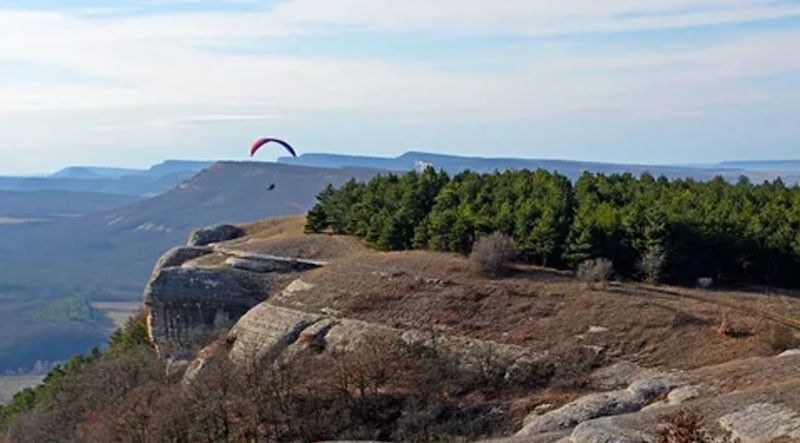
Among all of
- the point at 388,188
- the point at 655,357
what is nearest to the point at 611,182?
the point at 388,188

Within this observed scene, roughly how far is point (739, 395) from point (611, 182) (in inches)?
1174

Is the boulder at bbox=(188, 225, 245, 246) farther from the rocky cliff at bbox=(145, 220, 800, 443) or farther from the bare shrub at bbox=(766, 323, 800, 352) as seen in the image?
the bare shrub at bbox=(766, 323, 800, 352)

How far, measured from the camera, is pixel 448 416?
1342 inches

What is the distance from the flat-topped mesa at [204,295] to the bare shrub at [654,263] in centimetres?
1547

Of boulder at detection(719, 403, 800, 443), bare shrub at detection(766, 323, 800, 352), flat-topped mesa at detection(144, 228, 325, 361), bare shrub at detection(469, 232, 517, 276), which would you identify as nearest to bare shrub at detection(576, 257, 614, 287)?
bare shrub at detection(469, 232, 517, 276)

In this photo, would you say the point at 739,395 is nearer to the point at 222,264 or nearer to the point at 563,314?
the point at 563,314

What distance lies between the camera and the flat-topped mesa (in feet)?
156

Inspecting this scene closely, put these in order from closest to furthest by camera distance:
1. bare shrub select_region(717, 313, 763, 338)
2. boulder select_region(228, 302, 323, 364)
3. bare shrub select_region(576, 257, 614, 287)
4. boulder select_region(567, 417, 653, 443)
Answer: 1. boulder select_region(567, 417, 653, 443)
2. bare shrub select_region(717, 313, 763, 338)
3. bare shrub select_region(576, 257, 614, 287)
4. boulder select_region(228, 302, 323, 364)

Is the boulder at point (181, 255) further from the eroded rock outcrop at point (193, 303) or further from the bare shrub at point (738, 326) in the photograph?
the bare shrub at point (738, 326)

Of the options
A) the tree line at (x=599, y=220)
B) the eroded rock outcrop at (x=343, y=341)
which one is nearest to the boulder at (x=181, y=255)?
the tree line at (x=599, y=220)

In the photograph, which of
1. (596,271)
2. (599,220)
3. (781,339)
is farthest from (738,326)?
(599,220)

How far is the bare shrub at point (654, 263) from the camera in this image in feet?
136

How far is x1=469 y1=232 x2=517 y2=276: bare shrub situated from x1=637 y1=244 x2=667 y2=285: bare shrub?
18.4 feet

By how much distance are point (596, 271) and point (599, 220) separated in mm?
3430
